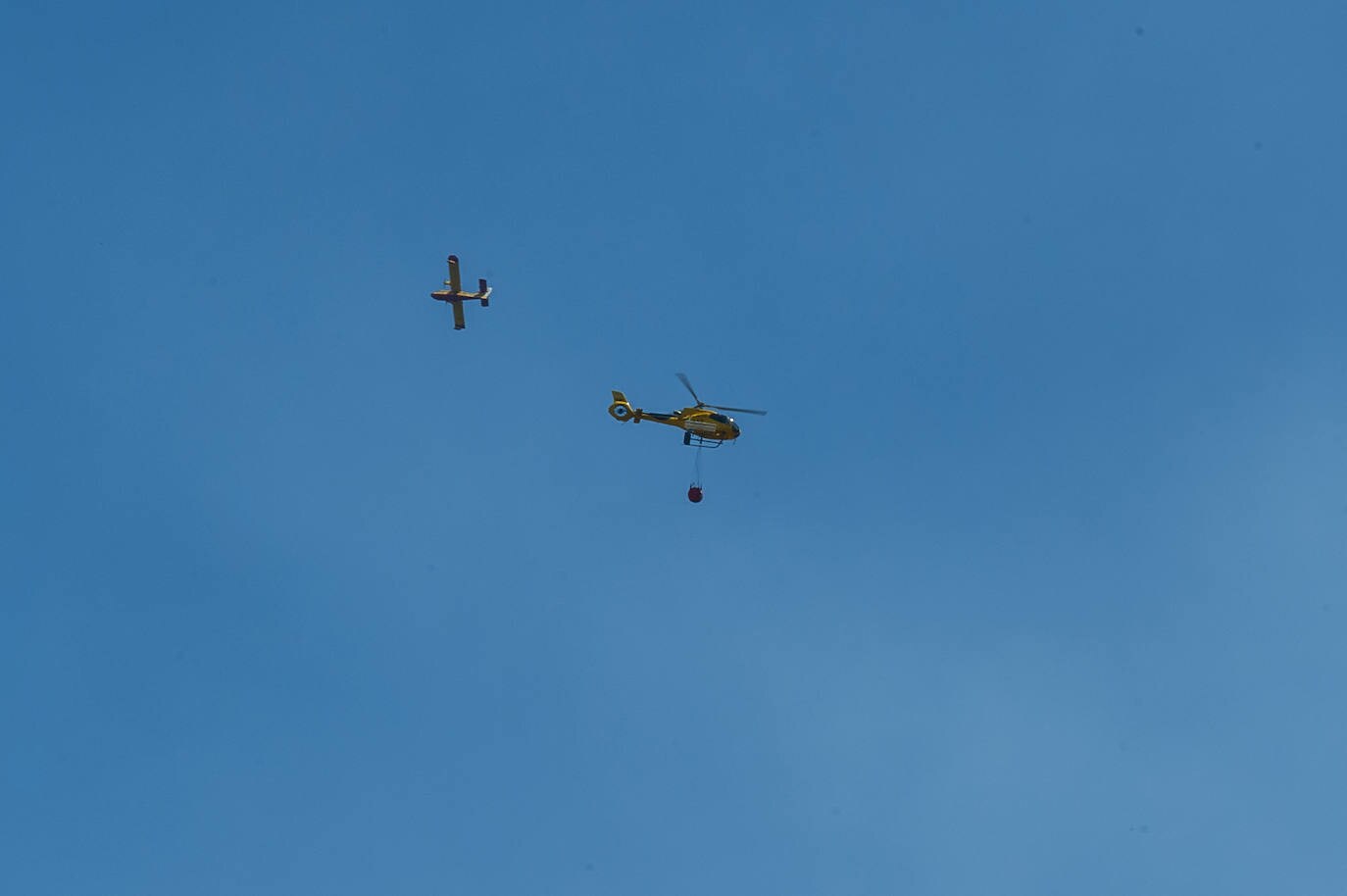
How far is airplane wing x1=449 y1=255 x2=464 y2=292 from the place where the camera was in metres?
116

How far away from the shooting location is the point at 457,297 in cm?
11669

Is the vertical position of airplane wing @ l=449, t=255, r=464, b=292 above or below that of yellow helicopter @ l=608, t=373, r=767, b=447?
above

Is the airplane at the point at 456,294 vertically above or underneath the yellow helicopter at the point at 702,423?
above

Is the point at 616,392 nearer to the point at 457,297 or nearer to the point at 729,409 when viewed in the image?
the point at 729,409

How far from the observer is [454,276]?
117 metres

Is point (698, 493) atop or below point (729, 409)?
below

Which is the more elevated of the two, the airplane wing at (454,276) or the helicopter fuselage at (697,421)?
the airplane wing at (454,276)

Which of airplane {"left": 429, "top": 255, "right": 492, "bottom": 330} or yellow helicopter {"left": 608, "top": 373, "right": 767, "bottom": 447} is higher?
airplane {"left": 429, "top": 255, "right": 492, "bottom": 330}

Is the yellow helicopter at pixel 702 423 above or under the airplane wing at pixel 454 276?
under

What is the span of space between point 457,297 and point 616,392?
20089 mm

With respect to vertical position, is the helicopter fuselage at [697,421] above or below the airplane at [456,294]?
below

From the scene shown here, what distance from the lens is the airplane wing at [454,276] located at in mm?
116438

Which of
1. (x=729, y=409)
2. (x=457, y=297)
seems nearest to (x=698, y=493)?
(x=729, y=409)

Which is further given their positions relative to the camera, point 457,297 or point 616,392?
point 457,297
